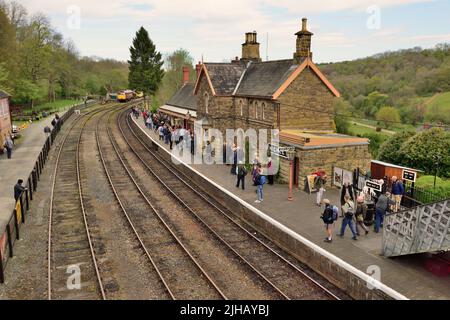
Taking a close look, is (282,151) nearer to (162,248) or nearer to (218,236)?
(218,236)

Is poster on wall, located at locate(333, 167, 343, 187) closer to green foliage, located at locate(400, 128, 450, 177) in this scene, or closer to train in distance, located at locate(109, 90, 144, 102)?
green foliage, located at locate(400, 128, 450, 177)

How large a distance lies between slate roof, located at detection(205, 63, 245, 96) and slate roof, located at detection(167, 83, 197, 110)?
8667 mm

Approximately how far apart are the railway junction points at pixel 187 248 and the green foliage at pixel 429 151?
Answer: 1107 centimetres

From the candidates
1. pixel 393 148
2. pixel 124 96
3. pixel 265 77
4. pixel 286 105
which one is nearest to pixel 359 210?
pixel 286 105

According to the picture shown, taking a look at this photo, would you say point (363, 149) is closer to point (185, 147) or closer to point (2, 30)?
point (185, 147)

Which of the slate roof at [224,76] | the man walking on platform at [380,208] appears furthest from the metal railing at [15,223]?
the slate roof at [224,76]

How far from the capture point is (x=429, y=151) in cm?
2598

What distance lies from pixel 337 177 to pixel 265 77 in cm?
927

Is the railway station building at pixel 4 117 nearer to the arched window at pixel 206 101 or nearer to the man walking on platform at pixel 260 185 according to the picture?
the arched window at pixel 206 101

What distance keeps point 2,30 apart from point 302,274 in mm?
44722

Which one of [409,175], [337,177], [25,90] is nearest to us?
[409,175]

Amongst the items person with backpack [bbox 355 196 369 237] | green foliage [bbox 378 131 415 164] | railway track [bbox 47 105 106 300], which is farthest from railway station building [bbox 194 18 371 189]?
railway track [bbox 47 105 106 300]

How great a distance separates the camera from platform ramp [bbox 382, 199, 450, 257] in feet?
32.5

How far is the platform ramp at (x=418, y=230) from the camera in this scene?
32.5ft
